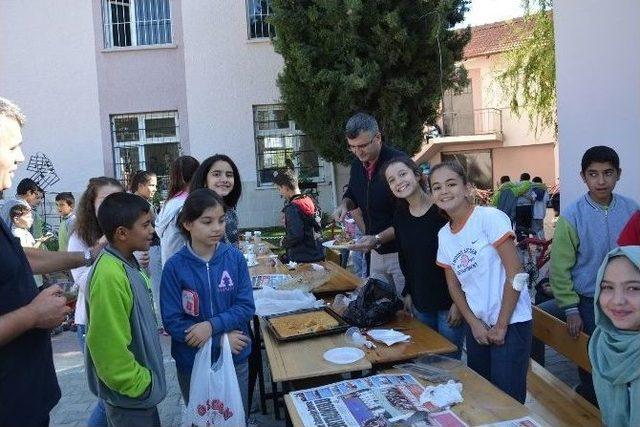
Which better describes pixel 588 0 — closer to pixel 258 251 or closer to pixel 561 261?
pixel 561 261

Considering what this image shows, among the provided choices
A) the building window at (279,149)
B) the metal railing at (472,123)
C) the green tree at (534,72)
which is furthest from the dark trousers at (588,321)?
the metal railing at (472,123)

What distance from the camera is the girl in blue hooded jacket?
2596mm

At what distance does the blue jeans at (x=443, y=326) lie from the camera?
9.47 feet

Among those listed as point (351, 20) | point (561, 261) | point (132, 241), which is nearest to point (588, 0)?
point (561, 261)

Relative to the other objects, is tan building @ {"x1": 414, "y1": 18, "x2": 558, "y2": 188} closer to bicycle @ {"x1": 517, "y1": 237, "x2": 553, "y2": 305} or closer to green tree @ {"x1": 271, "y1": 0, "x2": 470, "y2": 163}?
green tree @ {"x1": 271, "y1": 0, "x2": 470, "y2": 163}

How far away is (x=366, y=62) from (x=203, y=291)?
28.0 ft

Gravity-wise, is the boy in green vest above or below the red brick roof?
below

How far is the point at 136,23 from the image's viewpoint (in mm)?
12906

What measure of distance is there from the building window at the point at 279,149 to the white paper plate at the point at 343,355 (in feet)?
35.1

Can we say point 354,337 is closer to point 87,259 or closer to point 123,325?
point 123,325

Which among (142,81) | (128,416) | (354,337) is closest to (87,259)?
(128,416)

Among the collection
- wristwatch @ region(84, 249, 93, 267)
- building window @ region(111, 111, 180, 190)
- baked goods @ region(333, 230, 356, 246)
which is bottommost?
baked goods @ region(333, 230, 356, 246)

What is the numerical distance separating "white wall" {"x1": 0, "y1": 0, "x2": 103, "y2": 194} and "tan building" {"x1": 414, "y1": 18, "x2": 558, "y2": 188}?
15.1 m

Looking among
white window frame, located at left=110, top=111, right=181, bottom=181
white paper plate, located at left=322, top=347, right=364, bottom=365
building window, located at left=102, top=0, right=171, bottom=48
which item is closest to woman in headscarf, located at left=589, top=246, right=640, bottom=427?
white paper plate, located at left=322, top=347, right=364, bottom=365
